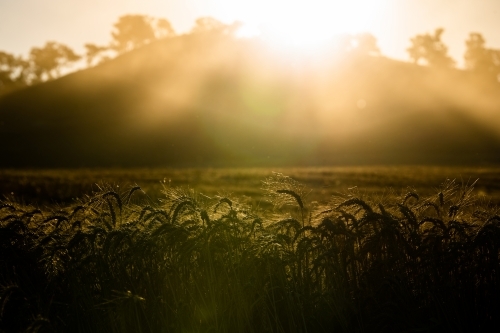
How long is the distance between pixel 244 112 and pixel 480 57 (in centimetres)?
7558

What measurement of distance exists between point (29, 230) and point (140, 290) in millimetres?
2108

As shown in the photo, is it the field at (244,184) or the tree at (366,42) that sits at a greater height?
the tree at (366,42)

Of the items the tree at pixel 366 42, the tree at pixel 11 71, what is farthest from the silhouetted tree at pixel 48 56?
the tree at pixel 366 42

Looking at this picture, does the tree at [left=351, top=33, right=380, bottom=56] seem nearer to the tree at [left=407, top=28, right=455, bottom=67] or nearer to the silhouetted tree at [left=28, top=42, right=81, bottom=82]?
the tree at [left=407, top=28, right=455, bottom=67]

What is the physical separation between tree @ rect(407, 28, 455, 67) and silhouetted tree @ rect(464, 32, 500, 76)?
15.1 ft

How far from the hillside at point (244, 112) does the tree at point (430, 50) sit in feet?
64.5

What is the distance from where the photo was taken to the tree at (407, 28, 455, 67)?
14575 cm

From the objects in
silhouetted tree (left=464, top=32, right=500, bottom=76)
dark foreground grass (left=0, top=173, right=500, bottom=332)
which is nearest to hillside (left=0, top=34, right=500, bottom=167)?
silhouetted tree (left=464, top=32, right=500, bottom=76)

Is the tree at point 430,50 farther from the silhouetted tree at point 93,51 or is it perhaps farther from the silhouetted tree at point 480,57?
the silhouetted tree at point 93,51

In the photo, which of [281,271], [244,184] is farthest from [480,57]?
[281,271]

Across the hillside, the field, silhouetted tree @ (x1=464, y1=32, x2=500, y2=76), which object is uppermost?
silhouetted tree @ (x1=464, y1=32, x2=500, y2=76)

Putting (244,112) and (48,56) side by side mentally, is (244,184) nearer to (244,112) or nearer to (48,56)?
(244,112)

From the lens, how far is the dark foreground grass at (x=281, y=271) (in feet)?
20.2

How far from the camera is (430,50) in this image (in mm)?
146875
